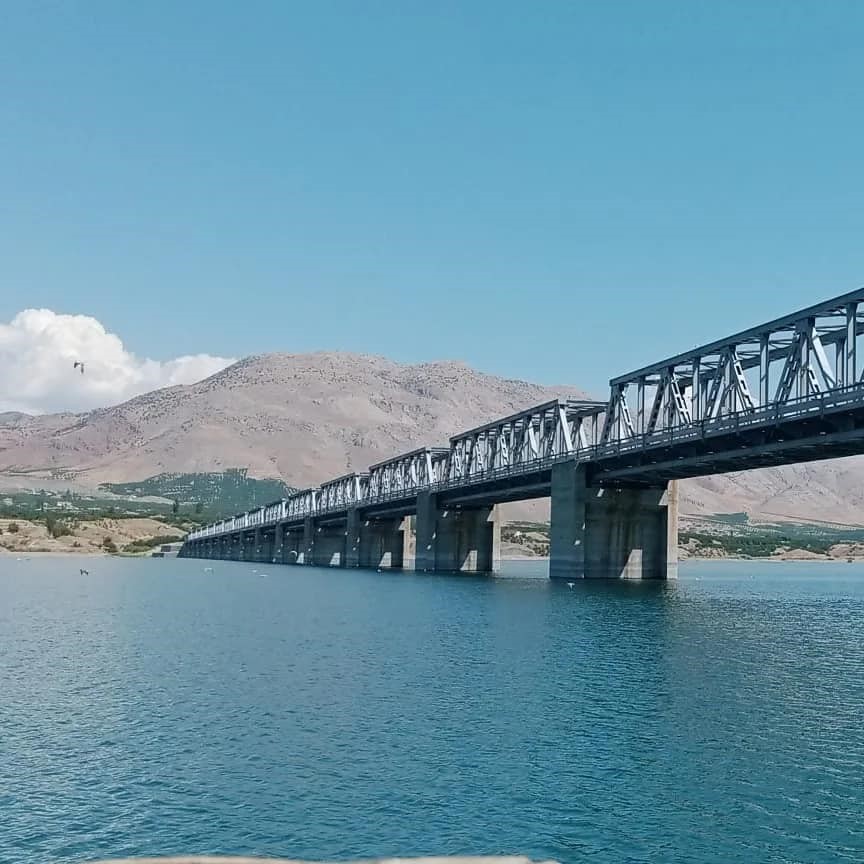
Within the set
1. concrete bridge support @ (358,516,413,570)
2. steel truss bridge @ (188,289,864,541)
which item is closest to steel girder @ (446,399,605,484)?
steel truss bridge @ (188,289,864,541)

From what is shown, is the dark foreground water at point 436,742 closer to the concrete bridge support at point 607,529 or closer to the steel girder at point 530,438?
the concrete bridge support at point 607,529

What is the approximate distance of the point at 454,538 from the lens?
160250mm

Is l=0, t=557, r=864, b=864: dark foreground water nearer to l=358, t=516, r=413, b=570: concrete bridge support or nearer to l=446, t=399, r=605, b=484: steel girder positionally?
l=446, t=399, r=605, b=484: steel girder

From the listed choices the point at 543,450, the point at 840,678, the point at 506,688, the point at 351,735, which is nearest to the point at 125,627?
the point at 506,688

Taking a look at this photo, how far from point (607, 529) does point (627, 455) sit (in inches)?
628

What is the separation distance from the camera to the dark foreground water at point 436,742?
24766 millimetres

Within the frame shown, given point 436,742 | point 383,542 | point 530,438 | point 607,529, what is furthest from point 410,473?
point 436,742

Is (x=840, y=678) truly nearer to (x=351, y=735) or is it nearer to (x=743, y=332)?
(x=351, y=735)

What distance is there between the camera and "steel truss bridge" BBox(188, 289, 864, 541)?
2960 inches

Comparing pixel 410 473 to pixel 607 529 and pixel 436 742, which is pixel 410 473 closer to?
pixel 607 529

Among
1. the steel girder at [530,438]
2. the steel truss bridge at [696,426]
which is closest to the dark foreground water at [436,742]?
the steel truss bridge at [696,426]

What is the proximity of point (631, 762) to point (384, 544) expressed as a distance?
162 m

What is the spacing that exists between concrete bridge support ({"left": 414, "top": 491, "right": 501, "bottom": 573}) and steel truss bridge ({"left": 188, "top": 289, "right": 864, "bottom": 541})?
531cm

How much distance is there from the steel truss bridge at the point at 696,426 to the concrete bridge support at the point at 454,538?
531 centimetres
